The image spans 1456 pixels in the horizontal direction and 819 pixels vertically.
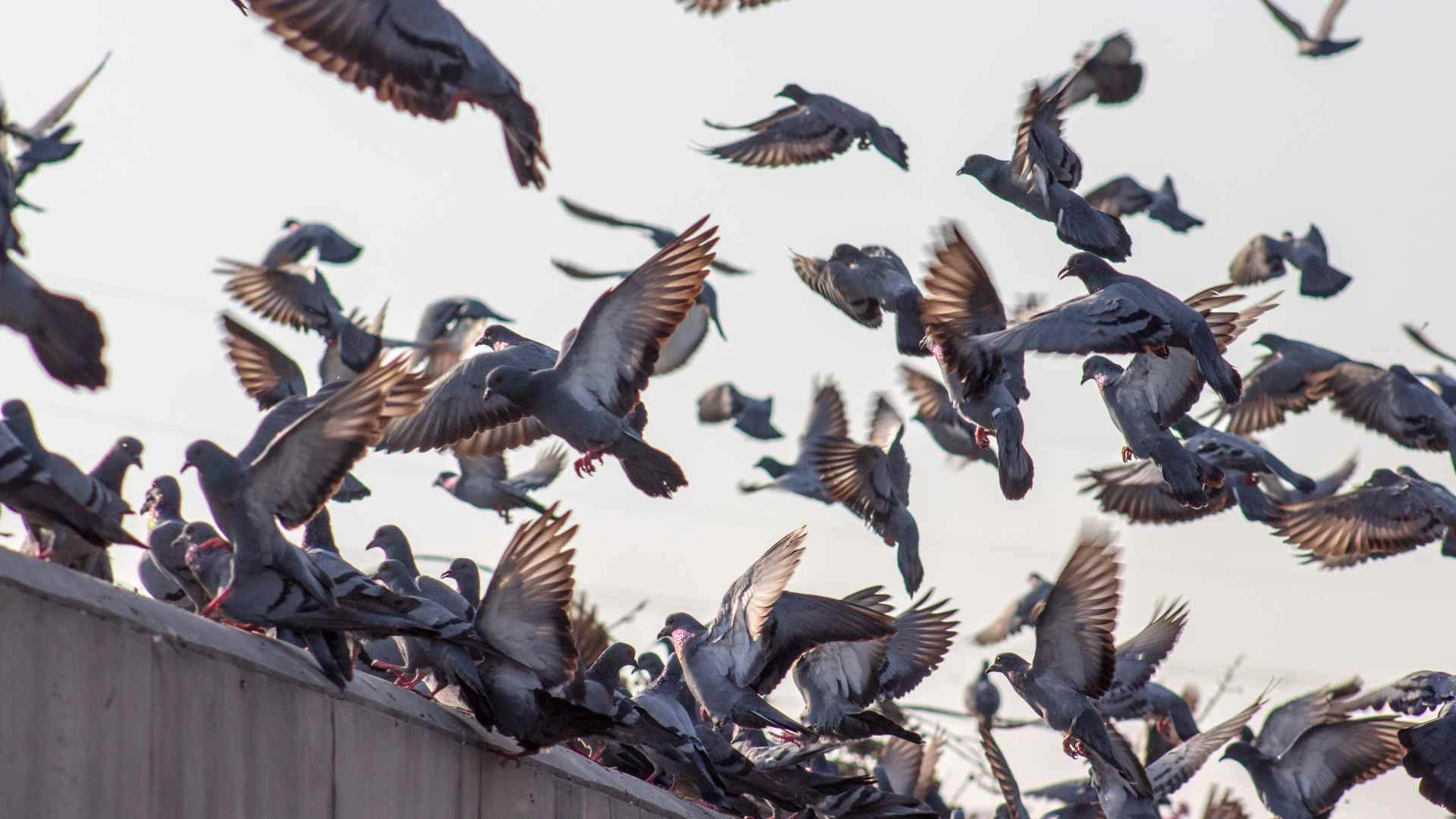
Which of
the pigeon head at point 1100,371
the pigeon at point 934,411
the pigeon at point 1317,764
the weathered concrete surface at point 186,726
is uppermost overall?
the pigeon at point 934,411

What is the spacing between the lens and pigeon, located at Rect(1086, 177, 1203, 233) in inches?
730

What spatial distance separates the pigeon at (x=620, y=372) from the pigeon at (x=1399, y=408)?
8.00 metres

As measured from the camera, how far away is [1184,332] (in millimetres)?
11078

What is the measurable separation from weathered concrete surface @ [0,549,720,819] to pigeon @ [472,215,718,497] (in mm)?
2029

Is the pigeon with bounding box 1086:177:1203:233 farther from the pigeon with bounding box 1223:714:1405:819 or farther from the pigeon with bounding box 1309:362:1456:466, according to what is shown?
the pigeon with bounding box 1223:714:1405:819

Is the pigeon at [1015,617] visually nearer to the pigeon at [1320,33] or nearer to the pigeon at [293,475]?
the pigeon at [1320,33]

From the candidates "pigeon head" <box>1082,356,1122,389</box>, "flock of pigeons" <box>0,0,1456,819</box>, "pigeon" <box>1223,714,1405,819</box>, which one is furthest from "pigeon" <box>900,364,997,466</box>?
"pigeon head" <box>1082,356,1122,389</box>

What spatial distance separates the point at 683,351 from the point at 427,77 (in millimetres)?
10827

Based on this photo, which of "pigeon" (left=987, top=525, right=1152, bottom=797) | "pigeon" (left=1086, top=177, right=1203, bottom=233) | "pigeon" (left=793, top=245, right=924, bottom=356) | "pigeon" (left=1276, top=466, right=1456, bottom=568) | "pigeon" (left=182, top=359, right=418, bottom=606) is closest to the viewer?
"pigeon" (left=182, top=359, right=418, bottom=606)

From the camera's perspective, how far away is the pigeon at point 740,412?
23.1 metres

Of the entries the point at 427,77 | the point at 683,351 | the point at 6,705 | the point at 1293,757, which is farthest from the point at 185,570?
the point at 683,351

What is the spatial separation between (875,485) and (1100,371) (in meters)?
2.82

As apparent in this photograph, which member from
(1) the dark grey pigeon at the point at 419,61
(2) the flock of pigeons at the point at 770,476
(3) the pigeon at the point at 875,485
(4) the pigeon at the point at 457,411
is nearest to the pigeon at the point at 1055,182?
(2) the flock of pigeons at the point at 770,476

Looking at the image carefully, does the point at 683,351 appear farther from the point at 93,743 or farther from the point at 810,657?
the point at 93,743
